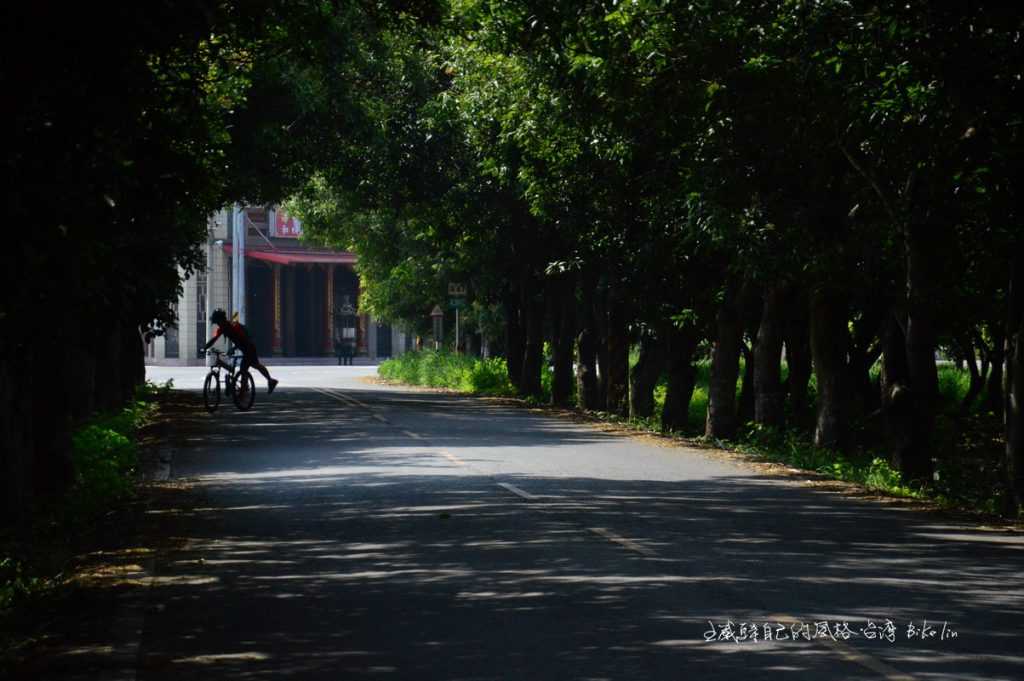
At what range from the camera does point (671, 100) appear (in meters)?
20.9

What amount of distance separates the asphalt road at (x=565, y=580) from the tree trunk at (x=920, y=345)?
2275 millimetres

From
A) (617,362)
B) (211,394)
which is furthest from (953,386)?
(211,394)

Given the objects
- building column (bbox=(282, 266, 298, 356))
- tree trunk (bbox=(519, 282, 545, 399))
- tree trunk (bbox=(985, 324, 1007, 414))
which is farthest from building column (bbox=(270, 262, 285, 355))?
tree trunk (bbox=(985, 324, 1007, 414))

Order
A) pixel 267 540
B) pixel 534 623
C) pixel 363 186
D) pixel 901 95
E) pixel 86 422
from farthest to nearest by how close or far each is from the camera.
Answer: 1. pixel 363 186
2. pixel 86 422
3. pixel 901 95
4. pixel 267 540
5. pixel 534 623

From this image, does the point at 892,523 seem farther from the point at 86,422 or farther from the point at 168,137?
the point at 86,422

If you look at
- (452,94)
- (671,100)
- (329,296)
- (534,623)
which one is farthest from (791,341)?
(329,296)

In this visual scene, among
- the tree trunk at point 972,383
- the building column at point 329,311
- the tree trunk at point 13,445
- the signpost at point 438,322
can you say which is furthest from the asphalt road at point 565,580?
the building column at point 329,311

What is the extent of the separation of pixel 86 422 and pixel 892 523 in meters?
13.4

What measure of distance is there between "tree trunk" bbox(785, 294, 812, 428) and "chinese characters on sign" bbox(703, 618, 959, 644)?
946 inches

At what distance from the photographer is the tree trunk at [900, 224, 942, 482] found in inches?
753

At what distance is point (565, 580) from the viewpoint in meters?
10.4

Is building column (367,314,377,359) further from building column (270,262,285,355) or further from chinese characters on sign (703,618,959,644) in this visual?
chinese characters on sign (703,618,959,644)

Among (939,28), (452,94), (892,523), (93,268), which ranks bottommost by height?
(892,523)

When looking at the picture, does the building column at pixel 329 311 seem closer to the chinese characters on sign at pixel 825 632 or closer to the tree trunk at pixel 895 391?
the tree trunk at pixel 895 391
